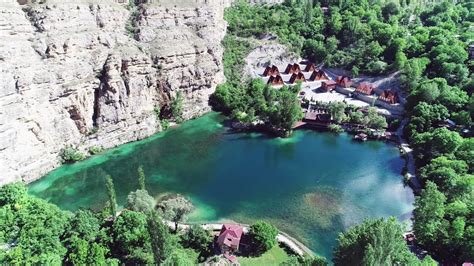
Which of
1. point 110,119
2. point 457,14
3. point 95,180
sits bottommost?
point 95,180

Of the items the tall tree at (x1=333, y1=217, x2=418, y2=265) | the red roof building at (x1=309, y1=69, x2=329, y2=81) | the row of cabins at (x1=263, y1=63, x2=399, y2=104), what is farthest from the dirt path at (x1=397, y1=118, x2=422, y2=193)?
the red roof building at (x1=309, y1=69, x2=329, y2=81)

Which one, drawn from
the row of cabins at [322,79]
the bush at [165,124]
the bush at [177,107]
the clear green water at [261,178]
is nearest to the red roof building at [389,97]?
the row of cabins at [322,79]

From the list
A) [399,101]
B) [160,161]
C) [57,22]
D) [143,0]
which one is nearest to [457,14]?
[399,101]

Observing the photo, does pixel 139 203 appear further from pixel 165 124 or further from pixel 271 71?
pixel 271 71

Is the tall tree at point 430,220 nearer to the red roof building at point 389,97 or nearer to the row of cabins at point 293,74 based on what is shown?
the red roof building at point 389,97

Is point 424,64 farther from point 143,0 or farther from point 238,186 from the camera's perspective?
point 143,0

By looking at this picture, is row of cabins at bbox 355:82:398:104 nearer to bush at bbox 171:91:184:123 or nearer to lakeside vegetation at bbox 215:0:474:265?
lakeside vegetation at bbox 215:0:474:265

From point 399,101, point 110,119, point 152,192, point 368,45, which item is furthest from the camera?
point 368,45
